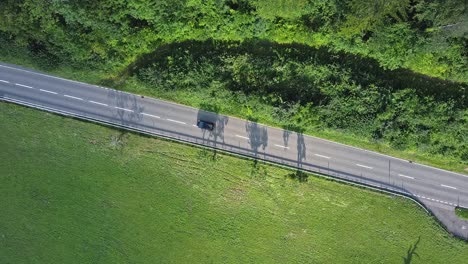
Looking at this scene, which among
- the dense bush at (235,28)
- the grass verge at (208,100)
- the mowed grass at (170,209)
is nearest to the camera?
the dense bush at (235,28)

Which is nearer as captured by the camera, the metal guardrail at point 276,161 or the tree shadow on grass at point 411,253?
the metal guardrail at point 276,161

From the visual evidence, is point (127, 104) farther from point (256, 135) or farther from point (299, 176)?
point (299, 176)

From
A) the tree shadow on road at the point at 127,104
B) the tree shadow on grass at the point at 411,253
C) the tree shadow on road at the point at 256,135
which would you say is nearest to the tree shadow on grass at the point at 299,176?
the tree shadow on road at the point at 256,135

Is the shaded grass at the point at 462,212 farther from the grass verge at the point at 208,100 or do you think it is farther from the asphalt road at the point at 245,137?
the grass verge at the point at 208,100

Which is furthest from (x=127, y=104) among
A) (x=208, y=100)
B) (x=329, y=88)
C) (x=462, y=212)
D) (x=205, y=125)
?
(x=462, y=212)

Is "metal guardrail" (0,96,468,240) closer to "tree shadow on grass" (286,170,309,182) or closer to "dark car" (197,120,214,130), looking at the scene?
"tree shadow on grass" (286,170,309,182)

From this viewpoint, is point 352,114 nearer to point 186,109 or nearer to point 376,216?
point 376,216
